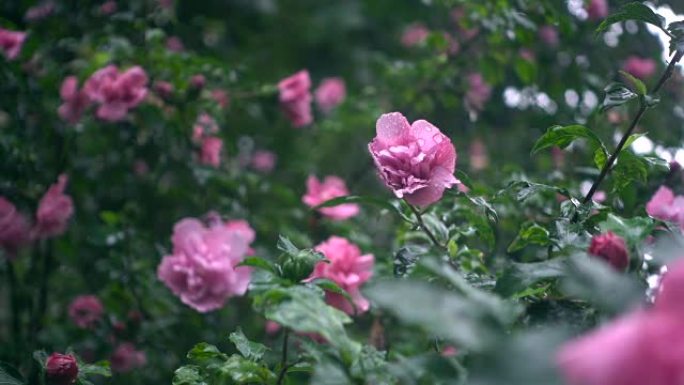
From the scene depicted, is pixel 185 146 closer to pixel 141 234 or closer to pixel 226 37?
pixel 141 234

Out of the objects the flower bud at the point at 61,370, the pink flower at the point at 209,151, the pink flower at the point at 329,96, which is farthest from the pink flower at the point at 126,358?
the pink flower at the point at 329,96

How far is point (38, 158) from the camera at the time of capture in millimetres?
1560

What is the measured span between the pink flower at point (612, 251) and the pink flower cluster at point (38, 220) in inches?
43.5

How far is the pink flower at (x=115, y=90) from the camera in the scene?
Result: 146 cm

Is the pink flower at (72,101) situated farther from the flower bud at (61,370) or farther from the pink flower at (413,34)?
the pink flower at (413,34)

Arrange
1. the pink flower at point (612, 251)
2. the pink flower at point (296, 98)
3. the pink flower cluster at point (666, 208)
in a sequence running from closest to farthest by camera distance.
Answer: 1. the pink flower at point (612, 251)
2. the pink flower cluster at point (666, 208)
3. the pink flower at point (296, 98)

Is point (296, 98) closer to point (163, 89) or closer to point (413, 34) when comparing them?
point (163, 89)

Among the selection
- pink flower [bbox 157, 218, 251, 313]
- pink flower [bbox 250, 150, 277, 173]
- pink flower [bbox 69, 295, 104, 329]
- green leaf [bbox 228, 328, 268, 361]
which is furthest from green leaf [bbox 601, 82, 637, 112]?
pink flower [bbox 250, 150, 277, 173]

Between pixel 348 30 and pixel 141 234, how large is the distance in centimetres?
187

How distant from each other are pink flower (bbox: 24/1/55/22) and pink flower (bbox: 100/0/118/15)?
95mm

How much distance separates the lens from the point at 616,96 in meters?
0.89

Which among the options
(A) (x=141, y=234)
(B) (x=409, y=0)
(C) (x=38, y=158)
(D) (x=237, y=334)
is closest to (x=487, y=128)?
(B) (x=409, y=0)

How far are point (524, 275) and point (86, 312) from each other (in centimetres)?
114

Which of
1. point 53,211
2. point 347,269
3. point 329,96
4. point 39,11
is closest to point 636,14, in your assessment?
point 347,269
